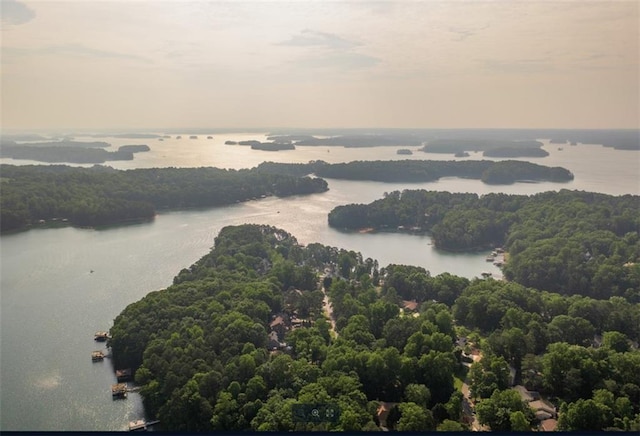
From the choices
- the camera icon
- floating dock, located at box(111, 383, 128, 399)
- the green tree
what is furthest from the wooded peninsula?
the green tree

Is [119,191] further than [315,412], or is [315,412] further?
[119,191]

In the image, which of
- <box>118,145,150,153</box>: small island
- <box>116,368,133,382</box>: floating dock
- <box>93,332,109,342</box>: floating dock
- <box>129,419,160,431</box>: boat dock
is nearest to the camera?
<box>129,419,160,431</box>: boat dock

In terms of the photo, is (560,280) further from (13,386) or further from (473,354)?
(13,386)

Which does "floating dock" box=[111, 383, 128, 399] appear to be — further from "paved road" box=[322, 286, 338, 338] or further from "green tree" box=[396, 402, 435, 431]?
"green tree" box=[396, 402, 435, 431]

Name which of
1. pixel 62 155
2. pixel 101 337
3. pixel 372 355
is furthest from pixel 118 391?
pixel 62 155

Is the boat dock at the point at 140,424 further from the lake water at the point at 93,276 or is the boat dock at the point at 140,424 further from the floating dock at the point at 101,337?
the floating dock at the point at 101,337

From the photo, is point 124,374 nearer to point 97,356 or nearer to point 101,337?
point 97,356
